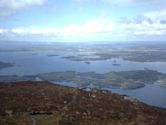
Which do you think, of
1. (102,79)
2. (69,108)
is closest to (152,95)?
(102,79)

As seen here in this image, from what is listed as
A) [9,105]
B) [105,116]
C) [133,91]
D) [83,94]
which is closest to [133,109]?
[105,116]

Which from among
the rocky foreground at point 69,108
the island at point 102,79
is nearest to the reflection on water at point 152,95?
the island at point 102,79

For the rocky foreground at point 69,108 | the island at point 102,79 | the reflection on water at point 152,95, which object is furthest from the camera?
the island at point 102,79

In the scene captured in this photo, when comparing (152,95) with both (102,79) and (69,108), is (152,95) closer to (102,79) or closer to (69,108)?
(102,79)

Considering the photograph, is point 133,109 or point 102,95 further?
point 102,95

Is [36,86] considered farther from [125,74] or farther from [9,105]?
[125,74]

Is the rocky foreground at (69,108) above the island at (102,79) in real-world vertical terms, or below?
above

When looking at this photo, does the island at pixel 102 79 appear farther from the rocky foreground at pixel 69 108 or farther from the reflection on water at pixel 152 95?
the rocky foreground at pixel 69 108

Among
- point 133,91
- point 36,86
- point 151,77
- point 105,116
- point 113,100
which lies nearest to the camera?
point 105,116
